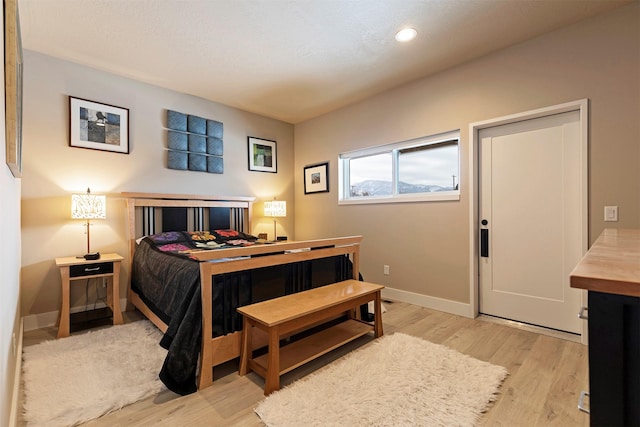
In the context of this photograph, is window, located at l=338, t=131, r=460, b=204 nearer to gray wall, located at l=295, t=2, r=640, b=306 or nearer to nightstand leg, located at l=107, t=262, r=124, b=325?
gray wall, located at l=295, t=2, r=640, b=306

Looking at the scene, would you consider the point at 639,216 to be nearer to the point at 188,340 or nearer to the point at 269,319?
the point at 269,319

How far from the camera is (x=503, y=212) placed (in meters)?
2.83

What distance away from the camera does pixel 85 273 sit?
2686 millimetres

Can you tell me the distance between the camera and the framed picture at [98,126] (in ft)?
9.70

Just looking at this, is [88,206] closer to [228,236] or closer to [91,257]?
[91,257]

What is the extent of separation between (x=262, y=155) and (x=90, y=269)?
8.57 feet

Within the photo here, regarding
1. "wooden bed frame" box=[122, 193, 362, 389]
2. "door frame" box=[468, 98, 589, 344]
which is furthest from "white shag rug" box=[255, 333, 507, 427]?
"door frame" box=[468, 98, 589, 344]

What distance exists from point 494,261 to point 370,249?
1418 millimetres

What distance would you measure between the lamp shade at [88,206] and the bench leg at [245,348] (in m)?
2.02

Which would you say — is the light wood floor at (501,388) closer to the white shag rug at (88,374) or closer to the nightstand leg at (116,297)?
the white shag rug at (88,374)

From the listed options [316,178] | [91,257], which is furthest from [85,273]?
[316,178]

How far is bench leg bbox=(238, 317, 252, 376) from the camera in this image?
1.89m

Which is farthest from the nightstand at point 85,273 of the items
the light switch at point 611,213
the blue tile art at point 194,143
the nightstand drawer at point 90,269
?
the light switch at point 611,213

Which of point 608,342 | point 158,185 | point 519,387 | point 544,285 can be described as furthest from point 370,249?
point 608,342
